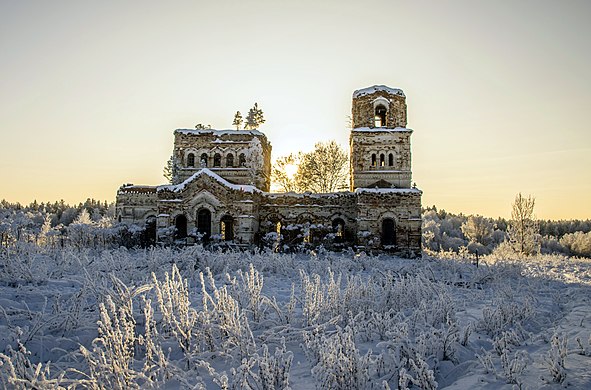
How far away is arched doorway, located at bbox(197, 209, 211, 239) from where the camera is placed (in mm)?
24000

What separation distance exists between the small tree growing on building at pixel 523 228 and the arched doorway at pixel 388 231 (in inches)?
663

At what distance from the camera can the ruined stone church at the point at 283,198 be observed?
23719mm

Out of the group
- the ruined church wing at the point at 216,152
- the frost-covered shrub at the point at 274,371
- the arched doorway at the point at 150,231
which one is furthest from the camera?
the ruined church wing at the point at 216,152

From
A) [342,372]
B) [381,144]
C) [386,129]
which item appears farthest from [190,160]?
[342,372]

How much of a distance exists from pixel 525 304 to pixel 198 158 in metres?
23.6

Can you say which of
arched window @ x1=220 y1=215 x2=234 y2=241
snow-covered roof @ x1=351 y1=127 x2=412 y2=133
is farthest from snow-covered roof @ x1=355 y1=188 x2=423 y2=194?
arched window @ x1=220 y1=215 x2=234 y2=241

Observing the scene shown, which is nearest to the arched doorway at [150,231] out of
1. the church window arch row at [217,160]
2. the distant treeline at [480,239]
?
the church window arch row at [217,160]

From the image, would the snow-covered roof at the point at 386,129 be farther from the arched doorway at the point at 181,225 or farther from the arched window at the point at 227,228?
the arched doorway at the point at 181,225

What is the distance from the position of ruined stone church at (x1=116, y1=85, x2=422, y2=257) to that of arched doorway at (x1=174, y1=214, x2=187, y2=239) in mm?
Result: 60

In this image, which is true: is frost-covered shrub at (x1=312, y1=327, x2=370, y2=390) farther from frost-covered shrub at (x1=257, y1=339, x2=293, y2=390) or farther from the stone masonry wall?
the stone masonry wall

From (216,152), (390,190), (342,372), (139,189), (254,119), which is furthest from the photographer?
(254,119)

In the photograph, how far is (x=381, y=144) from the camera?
25.6 m

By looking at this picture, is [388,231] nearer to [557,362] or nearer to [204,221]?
[204,221]

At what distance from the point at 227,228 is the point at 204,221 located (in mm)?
2169
